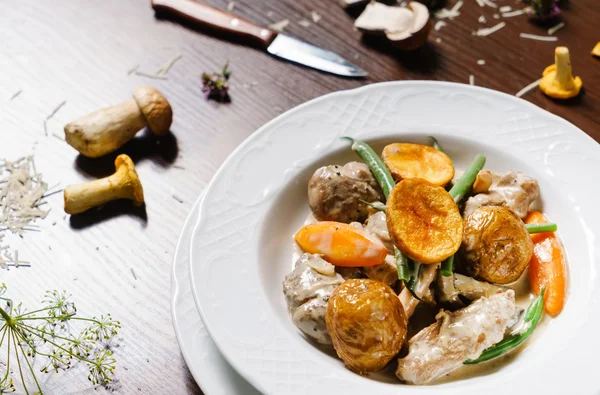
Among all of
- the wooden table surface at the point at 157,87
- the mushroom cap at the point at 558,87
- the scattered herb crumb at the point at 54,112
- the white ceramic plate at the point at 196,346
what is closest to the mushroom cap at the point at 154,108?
the wooden table surface at the point at 157,87

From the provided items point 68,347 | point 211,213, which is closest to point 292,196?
point 211,213

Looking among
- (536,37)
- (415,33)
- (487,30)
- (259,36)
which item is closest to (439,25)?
(487,30)

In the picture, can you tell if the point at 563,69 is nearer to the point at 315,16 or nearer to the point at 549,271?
the point at 549,271

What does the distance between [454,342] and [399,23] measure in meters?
2.26

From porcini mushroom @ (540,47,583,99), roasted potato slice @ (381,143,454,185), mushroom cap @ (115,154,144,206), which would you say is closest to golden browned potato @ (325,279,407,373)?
roasted potato slice @ (381,143,454,185)

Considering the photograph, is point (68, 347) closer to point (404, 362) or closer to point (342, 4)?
point (404, 362)

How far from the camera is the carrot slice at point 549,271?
2.58 meters

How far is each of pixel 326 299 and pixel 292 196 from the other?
2.38 ft

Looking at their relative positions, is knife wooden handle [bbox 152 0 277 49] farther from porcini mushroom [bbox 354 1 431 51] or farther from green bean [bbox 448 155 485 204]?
green bean [bbox 448 155 485 204]

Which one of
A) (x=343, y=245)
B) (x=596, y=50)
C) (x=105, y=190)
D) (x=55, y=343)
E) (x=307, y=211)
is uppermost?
(x=596, y=50)

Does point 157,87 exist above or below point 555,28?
below

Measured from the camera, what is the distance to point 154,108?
344 cm

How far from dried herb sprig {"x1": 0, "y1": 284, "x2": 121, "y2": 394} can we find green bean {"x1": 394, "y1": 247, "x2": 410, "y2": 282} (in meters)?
1.18

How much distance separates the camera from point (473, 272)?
8.45ft
